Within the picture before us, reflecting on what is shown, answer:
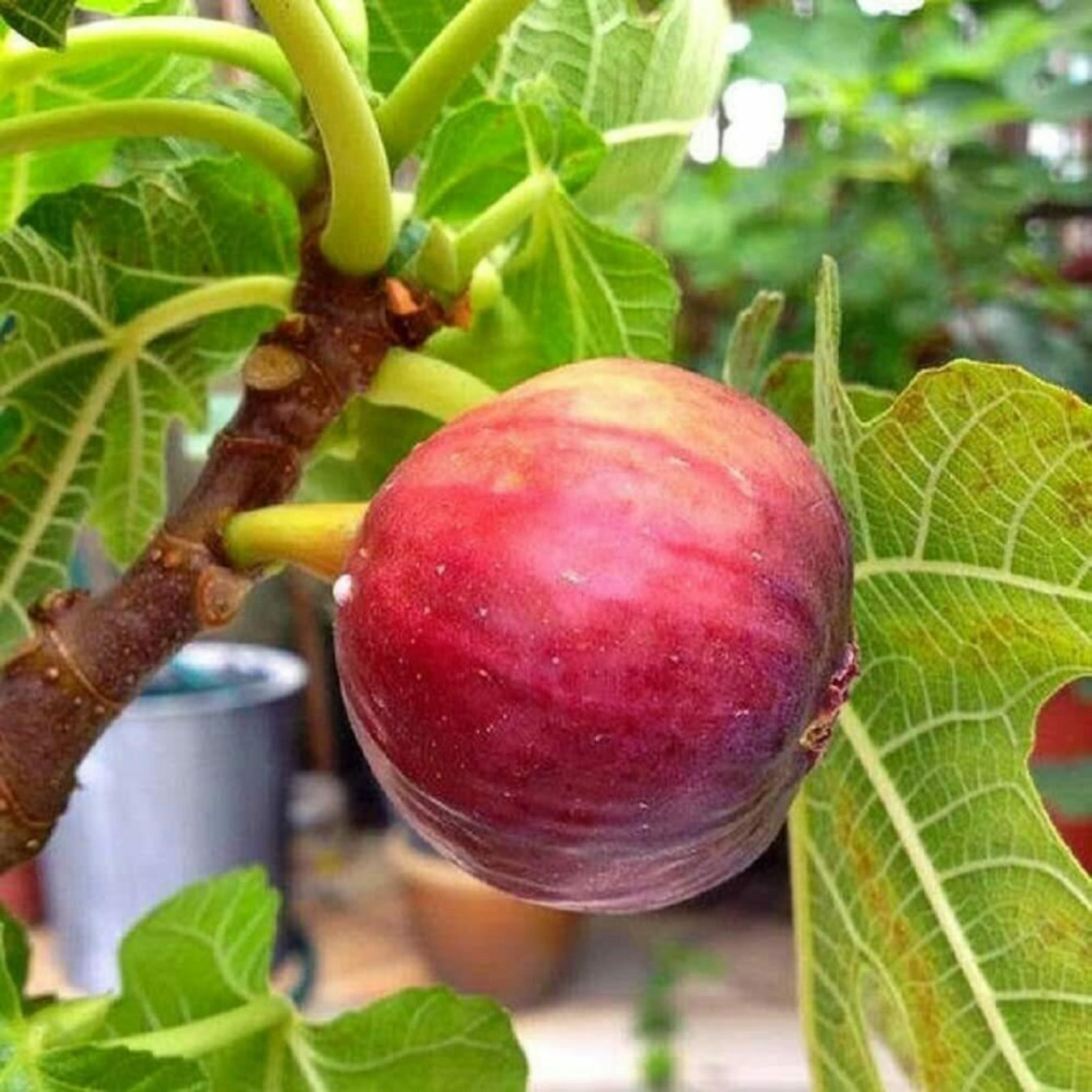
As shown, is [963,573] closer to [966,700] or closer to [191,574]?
[966,700]

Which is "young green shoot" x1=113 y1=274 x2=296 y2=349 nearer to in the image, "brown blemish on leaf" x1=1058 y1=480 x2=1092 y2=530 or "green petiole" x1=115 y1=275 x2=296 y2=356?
"green petiole" x1=115 y1=275 x2=296 y2=356

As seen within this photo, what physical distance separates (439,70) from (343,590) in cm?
12

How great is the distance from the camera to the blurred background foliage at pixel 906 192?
1.20m

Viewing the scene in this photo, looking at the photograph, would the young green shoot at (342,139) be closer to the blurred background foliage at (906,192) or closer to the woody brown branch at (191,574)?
the woody brown branch at (191,574)

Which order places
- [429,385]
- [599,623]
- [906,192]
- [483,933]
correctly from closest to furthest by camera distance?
[599,623] < [429,385] < [906,192] < [483,933]

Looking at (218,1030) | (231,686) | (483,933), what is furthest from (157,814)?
(218,1030)

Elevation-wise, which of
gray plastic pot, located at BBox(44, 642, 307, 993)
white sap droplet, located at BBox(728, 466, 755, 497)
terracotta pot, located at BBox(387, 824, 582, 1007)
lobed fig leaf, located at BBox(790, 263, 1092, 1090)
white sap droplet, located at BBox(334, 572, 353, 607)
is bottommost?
terracotta pot, located at BBox(387, 824, 582, 1007)

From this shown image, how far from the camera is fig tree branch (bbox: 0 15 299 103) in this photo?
0.33m

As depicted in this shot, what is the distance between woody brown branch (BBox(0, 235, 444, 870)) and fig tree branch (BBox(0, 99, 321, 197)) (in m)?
0.02

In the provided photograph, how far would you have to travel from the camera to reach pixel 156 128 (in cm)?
33

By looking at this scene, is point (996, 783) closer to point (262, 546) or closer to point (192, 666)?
point (262, 546)

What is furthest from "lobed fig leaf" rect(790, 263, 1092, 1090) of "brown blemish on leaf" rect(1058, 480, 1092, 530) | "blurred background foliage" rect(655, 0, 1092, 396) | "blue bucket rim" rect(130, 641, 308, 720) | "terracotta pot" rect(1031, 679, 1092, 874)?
"blue bucket rim" rect(130, 641, 308, 720)

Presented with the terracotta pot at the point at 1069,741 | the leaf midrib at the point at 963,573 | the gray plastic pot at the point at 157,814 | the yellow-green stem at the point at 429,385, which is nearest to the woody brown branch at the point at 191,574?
the yellow-green stem at the point at 429,385

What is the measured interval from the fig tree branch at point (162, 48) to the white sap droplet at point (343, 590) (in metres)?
0.12
